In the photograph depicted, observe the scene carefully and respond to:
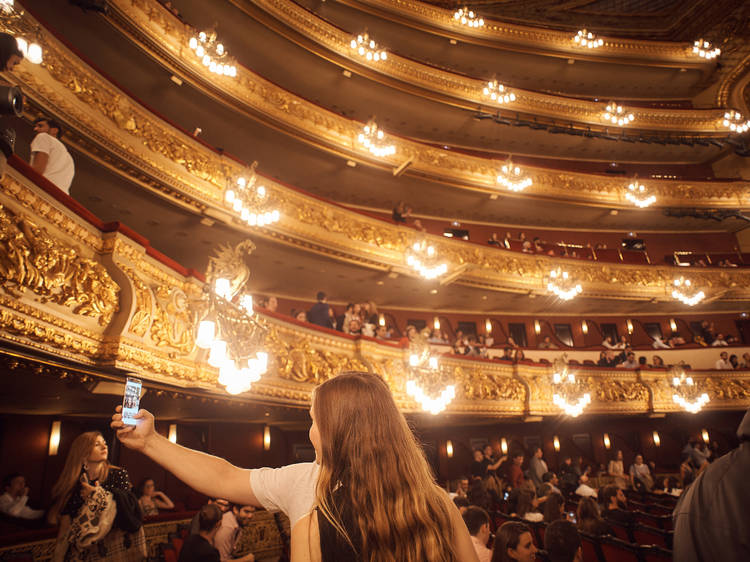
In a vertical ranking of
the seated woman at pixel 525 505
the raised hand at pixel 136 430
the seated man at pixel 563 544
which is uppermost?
the raised hand at pixel 136 430

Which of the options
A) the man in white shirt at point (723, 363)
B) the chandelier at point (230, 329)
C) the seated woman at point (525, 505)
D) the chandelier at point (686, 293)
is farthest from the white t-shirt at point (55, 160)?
the chandelier at point (686, 293)

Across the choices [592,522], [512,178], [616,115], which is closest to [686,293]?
[512,178]

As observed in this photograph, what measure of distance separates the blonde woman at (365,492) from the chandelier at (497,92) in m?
16.3

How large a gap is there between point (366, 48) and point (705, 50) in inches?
625

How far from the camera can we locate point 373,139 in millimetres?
11695

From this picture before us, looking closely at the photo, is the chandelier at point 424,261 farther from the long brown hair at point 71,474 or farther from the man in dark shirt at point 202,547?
the long brown hair at point 71,474

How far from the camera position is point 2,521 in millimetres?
4258

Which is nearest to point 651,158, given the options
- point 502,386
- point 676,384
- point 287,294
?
point 676,384

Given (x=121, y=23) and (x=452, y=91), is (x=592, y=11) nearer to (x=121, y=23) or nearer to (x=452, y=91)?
(x=452, y=91)

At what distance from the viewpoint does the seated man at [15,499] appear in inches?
166

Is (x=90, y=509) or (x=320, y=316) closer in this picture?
(x=90, y=509)

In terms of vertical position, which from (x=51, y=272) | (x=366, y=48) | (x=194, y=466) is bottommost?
(x=194, y=466)

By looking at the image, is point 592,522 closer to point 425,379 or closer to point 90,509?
point 90,509

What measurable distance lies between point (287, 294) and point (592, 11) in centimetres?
2033
